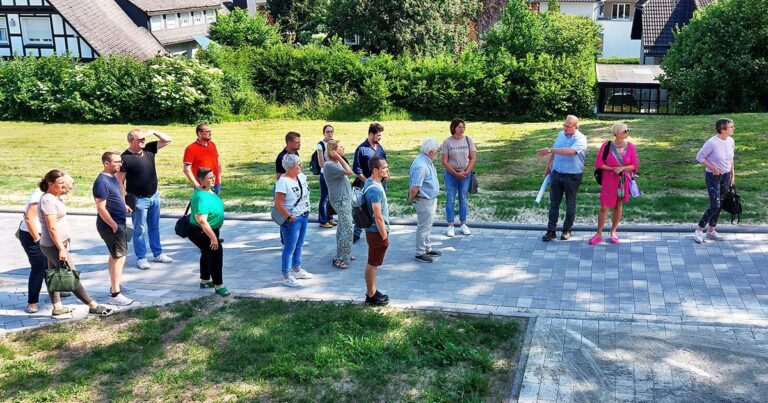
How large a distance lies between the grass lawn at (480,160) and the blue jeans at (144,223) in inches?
122

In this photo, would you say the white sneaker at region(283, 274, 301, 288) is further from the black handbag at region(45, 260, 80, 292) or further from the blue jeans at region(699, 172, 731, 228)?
the blue jeans at region(699, 172, 731, 228)

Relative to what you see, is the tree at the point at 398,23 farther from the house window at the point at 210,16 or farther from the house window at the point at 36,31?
the house window at the point at 36,31

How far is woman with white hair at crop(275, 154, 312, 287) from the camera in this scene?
8367mm

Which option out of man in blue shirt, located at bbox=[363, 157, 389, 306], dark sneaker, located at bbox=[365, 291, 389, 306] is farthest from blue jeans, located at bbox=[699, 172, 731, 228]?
dark sneaker, located at bbox=[365, 291, 389, 306]

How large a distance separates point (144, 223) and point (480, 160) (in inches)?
403

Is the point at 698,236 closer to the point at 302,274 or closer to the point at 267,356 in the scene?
the point at 302,274

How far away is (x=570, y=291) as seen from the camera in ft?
27.0

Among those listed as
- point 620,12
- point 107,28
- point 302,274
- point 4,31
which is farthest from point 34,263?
point 620,12

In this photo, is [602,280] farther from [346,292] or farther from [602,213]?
[346,292]

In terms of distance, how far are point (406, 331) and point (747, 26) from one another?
25660mm

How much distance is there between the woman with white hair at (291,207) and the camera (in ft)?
27.5

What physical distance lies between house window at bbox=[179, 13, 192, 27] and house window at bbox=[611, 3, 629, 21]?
35.7 metres

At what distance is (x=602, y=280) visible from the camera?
8539 mm

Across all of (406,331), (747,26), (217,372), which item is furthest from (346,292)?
(747,26)
